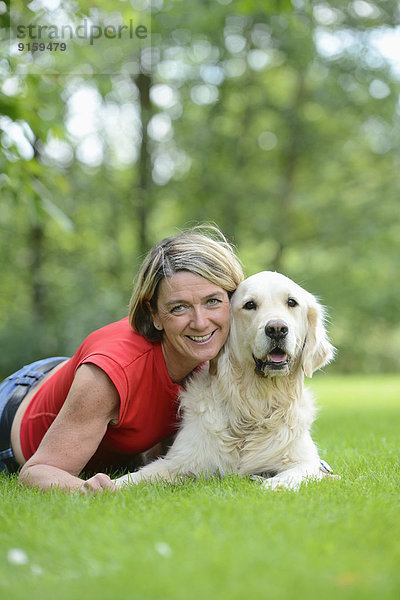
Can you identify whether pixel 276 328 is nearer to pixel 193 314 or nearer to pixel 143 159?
pixel 193 314

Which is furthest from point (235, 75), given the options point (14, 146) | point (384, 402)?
point (14, 146)

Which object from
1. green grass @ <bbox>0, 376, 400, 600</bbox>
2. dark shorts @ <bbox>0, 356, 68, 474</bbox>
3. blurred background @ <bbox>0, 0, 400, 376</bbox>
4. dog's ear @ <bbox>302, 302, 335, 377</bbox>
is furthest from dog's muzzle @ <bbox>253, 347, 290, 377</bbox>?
blurred background @ <bbox>0, 0, 400, 376</bbox>

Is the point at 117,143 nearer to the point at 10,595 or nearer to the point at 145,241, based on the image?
the point at 145,241

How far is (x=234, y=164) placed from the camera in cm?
1842

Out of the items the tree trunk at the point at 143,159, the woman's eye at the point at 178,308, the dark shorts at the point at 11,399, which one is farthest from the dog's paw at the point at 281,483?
the tree trunk at the point at 143,159

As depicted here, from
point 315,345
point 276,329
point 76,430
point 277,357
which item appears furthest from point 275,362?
point 76,430

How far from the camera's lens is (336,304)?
1941 centimetres

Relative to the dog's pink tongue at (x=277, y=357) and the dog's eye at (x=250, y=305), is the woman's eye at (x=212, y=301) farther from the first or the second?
the dog's pink tongue at (x=277, y=357)

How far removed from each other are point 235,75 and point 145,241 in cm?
570

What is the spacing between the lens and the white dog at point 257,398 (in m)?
3.49

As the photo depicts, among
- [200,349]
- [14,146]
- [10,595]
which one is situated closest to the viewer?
[10,595]

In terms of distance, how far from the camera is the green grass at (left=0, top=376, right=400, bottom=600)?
6.02 feet

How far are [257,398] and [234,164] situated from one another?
15.5 m

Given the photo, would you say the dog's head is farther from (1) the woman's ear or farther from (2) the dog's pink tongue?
(1) the woman's ear
